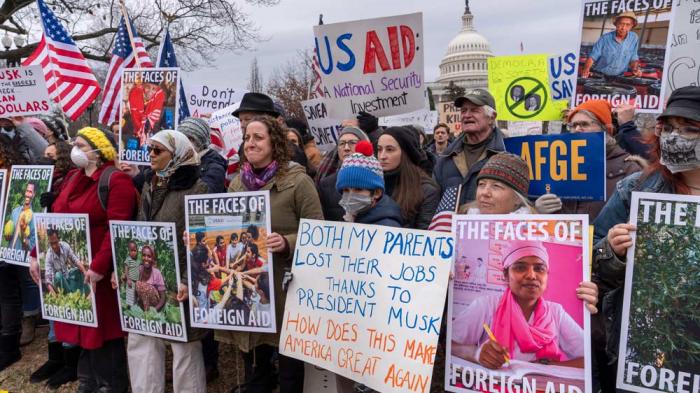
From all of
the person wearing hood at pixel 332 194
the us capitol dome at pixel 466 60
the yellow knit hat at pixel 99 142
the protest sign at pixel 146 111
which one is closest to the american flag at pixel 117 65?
the protest sign at pixel 146 111

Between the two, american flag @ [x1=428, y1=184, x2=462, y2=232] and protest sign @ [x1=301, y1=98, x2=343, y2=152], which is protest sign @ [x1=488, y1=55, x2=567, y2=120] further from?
american flag @ [x1=428, y1=184, x2=462, y2=232]

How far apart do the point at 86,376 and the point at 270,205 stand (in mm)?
2450

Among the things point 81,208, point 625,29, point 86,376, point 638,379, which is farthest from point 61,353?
point 625,29

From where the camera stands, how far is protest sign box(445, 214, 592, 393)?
8.07 ft

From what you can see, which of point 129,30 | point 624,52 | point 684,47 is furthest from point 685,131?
point 129,30

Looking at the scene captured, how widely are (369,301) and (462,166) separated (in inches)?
59.2

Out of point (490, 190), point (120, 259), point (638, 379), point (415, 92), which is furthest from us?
point (415, 92)

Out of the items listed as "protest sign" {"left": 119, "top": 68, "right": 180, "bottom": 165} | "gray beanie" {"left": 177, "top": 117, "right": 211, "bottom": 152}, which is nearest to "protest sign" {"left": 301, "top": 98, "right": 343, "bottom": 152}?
"protest sign" {"left": 119, "top": 68, "right": 180, "bottom": 165}

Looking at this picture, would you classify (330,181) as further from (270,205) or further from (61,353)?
(61,353)

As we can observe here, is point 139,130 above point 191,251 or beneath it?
above

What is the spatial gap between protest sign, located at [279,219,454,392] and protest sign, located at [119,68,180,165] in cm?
265

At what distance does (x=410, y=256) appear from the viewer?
2869 mm

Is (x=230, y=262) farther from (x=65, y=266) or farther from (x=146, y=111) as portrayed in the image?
(x=146, y=111)

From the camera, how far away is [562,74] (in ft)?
23.0
